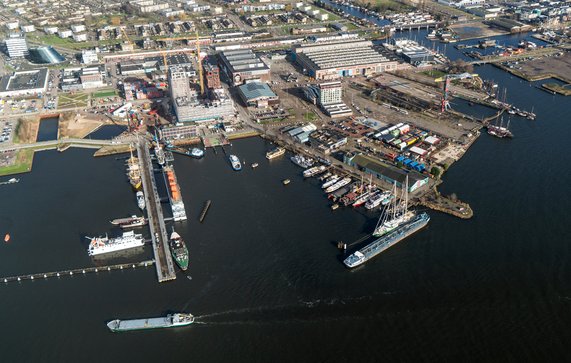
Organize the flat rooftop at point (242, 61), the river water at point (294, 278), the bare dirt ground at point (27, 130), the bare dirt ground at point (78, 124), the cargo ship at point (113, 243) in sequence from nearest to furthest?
the river water at point (294, 278), the cargo ship at point (113, 243), the bare dirt ground at point (27, 130), the bare dirt ground at point (78, 124), the flat rooftop at point (242, 61)

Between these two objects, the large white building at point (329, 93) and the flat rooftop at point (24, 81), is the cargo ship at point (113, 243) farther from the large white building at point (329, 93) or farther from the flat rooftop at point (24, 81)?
the flat rooftop at point (24, 81)

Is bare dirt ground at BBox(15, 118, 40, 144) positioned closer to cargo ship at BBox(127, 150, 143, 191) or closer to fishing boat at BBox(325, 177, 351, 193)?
cargo ship at BBox(127, 150, 143, 191)

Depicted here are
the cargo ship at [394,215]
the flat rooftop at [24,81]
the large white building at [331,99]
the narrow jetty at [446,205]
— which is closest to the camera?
the cargo ship at [394,215]

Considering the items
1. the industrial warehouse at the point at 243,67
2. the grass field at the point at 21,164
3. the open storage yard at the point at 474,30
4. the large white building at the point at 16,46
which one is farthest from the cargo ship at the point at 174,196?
the open storage yard at the point at 474,30

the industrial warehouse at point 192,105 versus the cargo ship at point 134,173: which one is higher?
the industrial warehouse at point 192,105

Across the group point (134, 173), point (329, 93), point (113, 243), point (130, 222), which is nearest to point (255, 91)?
point (329, 93)

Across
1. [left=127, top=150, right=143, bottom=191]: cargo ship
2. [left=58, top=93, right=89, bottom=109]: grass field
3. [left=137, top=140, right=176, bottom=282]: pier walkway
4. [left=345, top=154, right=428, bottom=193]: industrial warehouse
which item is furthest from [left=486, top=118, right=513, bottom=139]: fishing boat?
[left=58, top=93, right=89, bottom=109]: grass field

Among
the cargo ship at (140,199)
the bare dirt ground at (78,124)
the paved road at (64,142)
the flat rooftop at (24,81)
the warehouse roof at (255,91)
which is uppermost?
the flat rooftop at (24,81)

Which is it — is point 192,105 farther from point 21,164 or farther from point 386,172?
point 386,172
